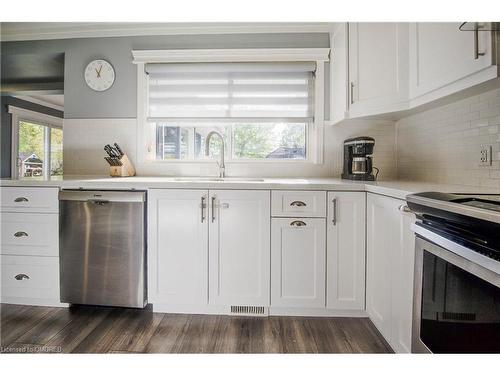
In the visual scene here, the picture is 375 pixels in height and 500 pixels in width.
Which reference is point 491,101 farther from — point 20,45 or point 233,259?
point 20,45

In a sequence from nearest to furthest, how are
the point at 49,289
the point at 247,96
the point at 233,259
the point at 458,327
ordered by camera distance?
1. the point at 458,327
2. the point at 233,259
3. the point at 49,289
4. the point at 247,96

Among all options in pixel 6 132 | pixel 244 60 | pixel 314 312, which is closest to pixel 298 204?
pixel 314 312

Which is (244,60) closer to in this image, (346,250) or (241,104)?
(241,104)

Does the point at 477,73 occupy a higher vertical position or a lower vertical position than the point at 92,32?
lower

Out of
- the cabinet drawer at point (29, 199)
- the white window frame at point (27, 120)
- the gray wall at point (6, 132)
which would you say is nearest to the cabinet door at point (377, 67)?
the cabinet drawer at point (29, 199)

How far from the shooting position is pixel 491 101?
141cm

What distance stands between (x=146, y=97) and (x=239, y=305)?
2.03 m

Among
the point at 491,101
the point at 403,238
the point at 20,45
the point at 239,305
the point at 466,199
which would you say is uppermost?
the point at 20,45

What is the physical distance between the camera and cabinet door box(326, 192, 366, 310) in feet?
5.73

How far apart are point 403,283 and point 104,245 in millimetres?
1815

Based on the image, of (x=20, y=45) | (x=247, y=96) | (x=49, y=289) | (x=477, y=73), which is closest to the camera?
(x=477, y=73)

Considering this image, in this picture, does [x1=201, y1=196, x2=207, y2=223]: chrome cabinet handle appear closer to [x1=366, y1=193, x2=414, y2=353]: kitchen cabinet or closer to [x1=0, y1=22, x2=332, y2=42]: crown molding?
[x1=366, y1=193, x2=414, y2=353]: kitchen cabinet

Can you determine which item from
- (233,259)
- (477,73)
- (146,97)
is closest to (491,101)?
(477,73)

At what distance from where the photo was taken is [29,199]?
1885 mm
